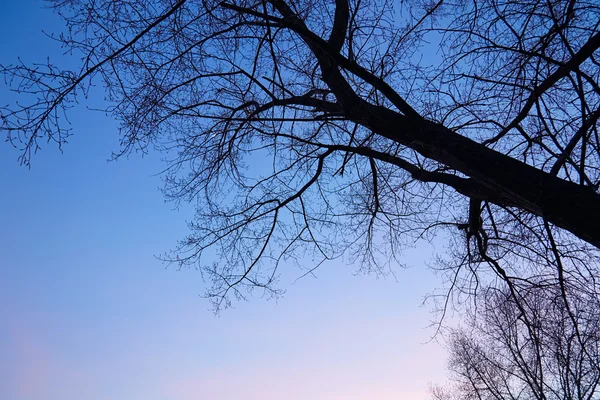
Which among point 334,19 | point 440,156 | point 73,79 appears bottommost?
point 440,156

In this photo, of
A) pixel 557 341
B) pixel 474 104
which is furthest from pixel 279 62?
pixel 557 341

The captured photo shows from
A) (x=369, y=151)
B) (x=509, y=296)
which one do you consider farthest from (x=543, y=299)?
(x=369, y=151)

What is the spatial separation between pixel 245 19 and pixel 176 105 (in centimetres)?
117

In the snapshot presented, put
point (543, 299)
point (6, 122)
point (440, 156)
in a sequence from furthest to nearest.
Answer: point (543, 299) < point (440, 156) < point (6, 122)

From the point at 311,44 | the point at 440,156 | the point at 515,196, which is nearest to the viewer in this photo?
the point at 515,196

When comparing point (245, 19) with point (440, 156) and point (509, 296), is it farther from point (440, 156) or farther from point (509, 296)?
point (509, 296)

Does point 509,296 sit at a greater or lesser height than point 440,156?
lesser

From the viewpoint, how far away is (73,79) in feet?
13.0

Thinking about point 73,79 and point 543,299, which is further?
point 543,299

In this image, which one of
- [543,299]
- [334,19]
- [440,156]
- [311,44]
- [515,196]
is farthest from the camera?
[543,299]

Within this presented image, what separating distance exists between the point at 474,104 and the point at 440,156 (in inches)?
38.9

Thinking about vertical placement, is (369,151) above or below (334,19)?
below

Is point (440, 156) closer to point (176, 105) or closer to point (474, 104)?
point (474, 104)

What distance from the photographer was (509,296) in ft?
19.0
